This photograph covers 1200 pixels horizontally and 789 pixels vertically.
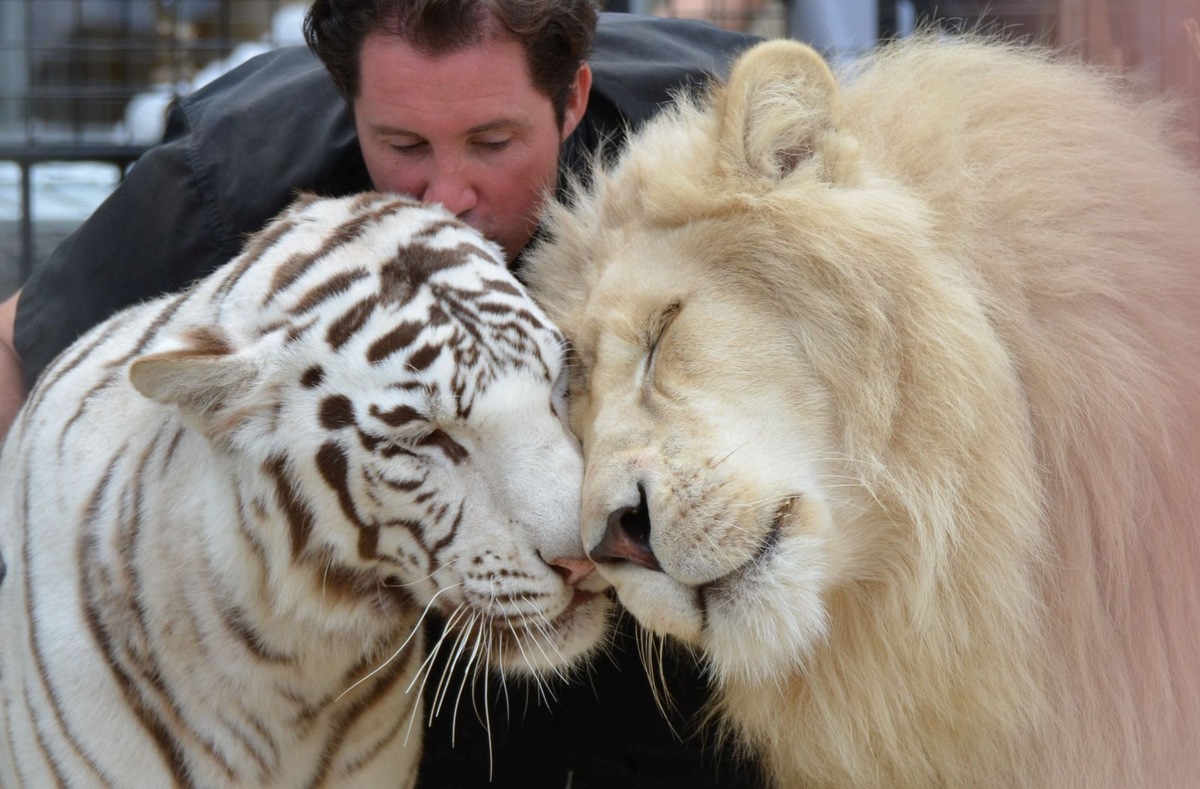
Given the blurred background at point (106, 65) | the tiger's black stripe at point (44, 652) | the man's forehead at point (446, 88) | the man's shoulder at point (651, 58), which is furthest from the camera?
the blurred background at point (106, 65)

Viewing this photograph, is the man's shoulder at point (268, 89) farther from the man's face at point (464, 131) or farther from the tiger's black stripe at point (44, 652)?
the tiger's black stripe at point (44, 652)

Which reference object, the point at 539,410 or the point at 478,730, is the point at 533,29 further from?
the point at 478,730

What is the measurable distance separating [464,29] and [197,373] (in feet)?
3.84

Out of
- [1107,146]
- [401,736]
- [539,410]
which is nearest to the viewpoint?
[539,410]

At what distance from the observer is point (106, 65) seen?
6500mm

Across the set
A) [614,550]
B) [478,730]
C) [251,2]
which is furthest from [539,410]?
[251,2]

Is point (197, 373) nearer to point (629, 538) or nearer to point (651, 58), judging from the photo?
point (629, 538)

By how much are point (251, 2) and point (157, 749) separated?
210 inches

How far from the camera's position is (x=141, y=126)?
20.6ft

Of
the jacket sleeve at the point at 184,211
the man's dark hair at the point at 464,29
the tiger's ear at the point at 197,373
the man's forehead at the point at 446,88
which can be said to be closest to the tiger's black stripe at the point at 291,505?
the tiger's ear at the point at 197,373

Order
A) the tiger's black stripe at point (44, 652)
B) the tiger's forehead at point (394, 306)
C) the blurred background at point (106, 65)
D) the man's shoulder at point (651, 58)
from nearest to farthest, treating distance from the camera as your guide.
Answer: the tiger's forehead at point (394, 306) → the tiger's black stripe at point (44, 652) → the man's shoulder at point (651, 58) → the blurred background at point (106, 65)

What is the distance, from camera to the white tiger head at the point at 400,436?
2.15 m

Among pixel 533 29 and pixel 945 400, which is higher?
pixel 533 29

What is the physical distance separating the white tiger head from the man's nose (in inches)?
23.0
